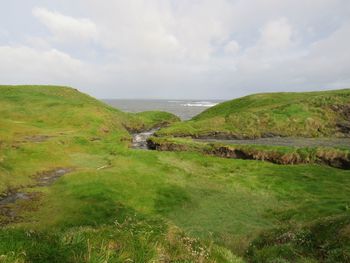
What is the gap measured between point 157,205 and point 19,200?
1417 centimetres

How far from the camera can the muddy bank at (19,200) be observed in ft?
110

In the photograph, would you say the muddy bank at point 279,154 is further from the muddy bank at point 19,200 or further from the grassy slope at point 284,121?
the muddy bank at point 19,200

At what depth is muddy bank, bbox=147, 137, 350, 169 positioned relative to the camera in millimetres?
58125

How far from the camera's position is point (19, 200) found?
38.0 meters

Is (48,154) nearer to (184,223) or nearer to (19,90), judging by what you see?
(184,223)

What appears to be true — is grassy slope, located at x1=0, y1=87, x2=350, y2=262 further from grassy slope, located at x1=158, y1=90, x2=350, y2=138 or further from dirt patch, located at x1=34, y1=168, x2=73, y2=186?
grassy slope, located at x1=158, y1=90, x2=350, y2=138

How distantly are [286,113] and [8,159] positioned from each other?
81.2 meters

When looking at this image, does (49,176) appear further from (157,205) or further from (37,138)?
(37,138)

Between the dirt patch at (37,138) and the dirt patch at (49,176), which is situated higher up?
the dirt patch at (37,138)

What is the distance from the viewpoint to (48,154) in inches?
2201

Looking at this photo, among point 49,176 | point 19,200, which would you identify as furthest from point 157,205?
point 49,176

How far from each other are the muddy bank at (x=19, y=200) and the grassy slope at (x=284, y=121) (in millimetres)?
51506

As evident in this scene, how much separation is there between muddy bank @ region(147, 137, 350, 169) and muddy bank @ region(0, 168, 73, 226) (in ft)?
96.0

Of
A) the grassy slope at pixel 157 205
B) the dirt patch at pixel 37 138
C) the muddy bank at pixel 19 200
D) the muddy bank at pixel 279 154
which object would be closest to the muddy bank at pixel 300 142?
the muddy bank at pixel 279 154
